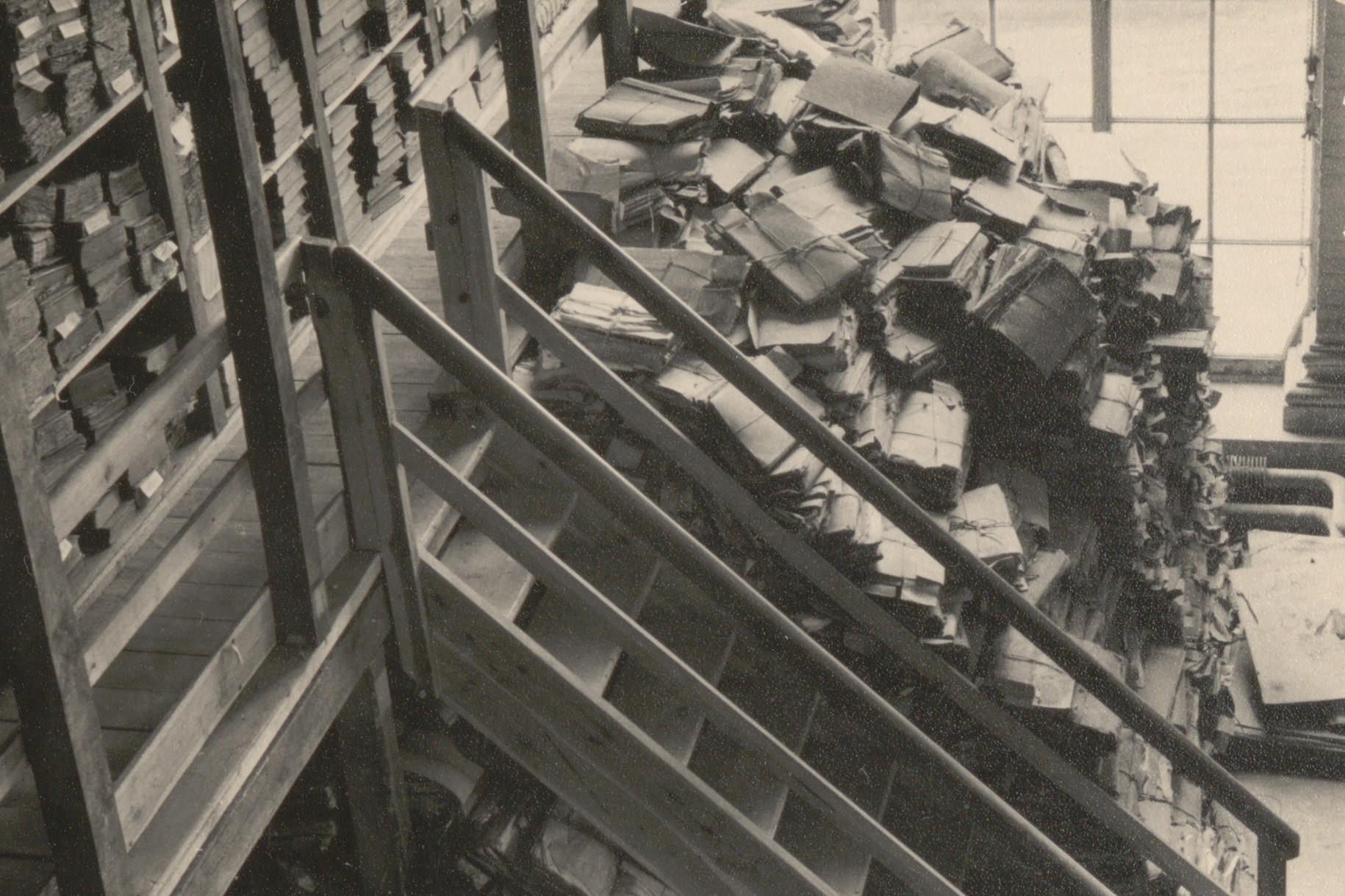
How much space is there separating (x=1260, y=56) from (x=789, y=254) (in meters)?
6.53

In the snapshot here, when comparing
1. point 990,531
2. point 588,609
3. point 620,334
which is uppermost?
point 620,334

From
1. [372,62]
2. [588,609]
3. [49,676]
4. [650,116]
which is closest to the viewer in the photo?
[49,676]

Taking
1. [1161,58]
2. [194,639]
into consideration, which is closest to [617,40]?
[194,639]

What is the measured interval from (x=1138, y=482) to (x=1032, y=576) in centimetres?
134

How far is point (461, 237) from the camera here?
4.75 meters

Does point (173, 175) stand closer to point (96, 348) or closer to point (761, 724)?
point (96, 348)

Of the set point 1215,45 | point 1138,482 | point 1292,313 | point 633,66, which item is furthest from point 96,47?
point 1292,313

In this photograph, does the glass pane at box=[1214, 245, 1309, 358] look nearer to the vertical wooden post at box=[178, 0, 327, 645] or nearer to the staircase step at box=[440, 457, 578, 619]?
the staircase step at box=[440, 457, 578, 619]

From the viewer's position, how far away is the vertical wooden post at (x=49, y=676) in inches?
111

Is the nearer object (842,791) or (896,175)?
(842,791)

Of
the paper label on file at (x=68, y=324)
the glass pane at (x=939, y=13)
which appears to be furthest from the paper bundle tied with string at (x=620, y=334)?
the glass pane at (x=939, y=13)

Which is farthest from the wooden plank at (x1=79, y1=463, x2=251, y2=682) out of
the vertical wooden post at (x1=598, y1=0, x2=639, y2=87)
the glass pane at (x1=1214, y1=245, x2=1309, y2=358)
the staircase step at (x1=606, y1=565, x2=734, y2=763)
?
the glass pane at (x1=1214, y1=245, x2=1309, y2=358)

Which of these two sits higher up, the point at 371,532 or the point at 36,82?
the point at 36,82

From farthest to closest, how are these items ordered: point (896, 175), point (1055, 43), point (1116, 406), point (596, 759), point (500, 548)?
point (1055, 43), point (1116, 406), point (896, 175), point (500, 548), point (596, 759)
